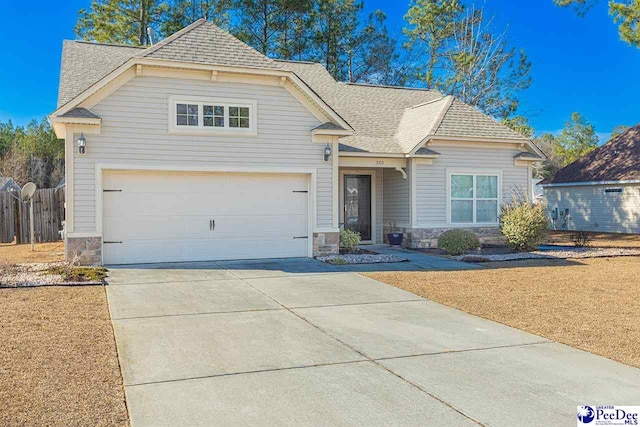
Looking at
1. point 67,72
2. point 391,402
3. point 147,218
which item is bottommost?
point 391,402

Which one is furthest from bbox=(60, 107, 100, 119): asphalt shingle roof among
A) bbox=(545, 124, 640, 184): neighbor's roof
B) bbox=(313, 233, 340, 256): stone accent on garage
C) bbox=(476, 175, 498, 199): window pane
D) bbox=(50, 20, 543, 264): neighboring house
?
bbox=(545, 124, 640, 184): neighbor's roof

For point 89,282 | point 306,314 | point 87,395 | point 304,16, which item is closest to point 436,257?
point 306,314

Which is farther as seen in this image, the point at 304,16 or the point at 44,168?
the point at 44,168

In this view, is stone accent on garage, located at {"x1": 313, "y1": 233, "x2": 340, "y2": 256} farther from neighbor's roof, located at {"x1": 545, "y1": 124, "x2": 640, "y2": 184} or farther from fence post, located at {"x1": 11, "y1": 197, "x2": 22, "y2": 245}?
neighbor's roof, located at {"x1": 545, "y1": 124, "x2": 640, "y2": 184}

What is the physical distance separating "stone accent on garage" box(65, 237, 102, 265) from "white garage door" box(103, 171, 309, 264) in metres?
0.29

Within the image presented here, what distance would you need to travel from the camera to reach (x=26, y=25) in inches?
1021

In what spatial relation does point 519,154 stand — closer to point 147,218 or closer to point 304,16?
point 147,218

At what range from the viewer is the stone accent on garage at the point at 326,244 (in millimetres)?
13675

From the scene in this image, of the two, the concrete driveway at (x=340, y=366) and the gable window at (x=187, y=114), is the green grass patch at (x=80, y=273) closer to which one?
the concrete driveway at (x=340, y=366)

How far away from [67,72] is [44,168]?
1067 inches

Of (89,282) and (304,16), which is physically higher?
(304,16)

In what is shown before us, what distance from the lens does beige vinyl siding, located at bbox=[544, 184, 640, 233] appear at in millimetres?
23234

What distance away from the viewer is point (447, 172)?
52.7ft

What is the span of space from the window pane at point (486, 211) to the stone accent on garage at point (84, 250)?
423 inches
